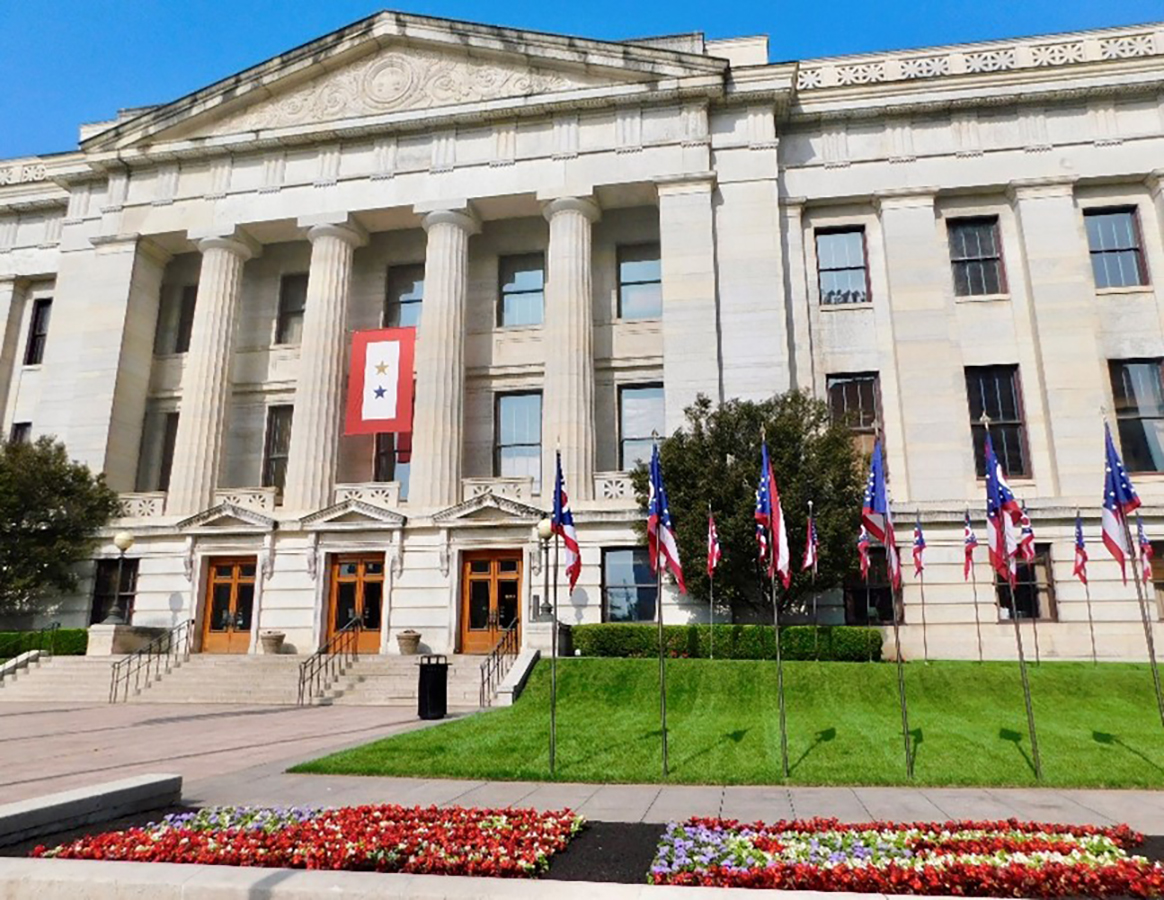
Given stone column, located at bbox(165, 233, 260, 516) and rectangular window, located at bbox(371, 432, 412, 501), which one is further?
rectangular window, located at bbox(371, 432, 412, 501)

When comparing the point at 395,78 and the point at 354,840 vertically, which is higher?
the point at 395,78

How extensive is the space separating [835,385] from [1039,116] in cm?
1199

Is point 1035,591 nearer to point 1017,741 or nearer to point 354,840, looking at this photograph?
point 1017,741

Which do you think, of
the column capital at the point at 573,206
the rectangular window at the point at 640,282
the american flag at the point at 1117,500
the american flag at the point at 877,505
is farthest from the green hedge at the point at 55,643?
the american flag at the point at 1117,500

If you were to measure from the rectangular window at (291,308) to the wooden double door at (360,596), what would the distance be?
411 inches

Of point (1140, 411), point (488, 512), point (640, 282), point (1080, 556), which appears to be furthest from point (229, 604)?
point (1140, 411)

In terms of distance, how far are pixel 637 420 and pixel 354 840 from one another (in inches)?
892

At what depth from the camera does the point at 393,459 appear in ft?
99.0

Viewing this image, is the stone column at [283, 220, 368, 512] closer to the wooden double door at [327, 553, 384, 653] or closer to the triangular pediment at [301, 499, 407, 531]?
the triangular pediment at [301, 499, 407, 531]

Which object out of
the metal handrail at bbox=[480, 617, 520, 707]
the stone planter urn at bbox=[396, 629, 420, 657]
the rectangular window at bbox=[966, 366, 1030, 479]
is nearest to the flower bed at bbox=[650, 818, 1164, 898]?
the metal handrail at bbox=[480, 617, 520, 707]

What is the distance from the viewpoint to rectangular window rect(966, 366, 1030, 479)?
2642 cm

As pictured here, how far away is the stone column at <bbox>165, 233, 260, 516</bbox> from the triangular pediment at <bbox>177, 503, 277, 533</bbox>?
798 mm

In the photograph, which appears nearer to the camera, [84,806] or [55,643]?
[84,806]

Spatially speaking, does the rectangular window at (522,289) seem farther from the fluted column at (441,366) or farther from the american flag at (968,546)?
the american flag at (968,546)
